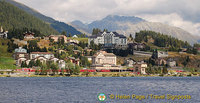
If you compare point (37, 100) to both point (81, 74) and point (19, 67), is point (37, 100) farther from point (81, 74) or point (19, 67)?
point (19, 67)

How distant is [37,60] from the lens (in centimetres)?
19625

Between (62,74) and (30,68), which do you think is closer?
(62,74)

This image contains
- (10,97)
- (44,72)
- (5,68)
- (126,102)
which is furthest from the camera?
(5,68)

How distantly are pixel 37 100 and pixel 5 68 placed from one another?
124 meters

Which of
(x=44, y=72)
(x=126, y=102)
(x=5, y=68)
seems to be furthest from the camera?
(x=5, y=68)

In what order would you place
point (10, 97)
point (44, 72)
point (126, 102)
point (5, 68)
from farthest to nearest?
point (5, 68) → point (44, 72) → point (10, 97) → point (126, 102)

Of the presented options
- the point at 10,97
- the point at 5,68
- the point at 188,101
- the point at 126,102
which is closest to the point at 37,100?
the point at 10,97

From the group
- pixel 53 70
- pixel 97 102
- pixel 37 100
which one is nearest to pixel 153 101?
pixel 97 102

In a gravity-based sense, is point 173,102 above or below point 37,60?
below

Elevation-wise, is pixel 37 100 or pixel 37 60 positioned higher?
pixel 37 60

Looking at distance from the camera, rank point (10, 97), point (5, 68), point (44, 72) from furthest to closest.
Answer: point (5, 68)
point (44, 72)
point (10, 97)

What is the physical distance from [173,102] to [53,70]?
358 ft

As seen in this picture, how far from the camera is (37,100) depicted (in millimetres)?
66750

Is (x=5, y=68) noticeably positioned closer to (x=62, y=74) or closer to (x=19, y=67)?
(x=19, y=67)
